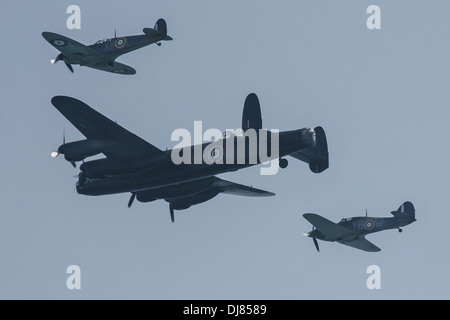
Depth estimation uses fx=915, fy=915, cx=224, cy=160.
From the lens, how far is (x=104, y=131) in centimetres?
4325

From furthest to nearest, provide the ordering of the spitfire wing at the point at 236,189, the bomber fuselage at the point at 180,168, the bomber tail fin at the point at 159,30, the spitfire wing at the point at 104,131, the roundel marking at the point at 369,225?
the roundel marking at the point at 369,225, the bomber tail fin at the point at 159,30, the spitfire wing at the point at 236,189, the spitfire wing at the point at 104,131, the bomber fuselage at the point at 180,168

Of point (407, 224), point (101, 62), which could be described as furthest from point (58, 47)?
point (407, 224)

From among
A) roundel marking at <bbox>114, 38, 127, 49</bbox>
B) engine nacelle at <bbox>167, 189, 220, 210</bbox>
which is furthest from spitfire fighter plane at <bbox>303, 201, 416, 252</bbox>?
roundel marking at <bbox>114, 38, 127, 49</bbox>

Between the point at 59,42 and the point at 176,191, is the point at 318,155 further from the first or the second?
the point at 59,42

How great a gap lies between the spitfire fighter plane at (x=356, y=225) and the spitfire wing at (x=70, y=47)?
17.9 m

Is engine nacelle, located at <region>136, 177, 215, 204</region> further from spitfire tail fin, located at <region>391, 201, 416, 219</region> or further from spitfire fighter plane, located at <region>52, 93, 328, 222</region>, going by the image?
spitfire tail fin, located at <region>391, 201, 416, 219</region>

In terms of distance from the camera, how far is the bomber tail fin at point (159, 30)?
51156mm

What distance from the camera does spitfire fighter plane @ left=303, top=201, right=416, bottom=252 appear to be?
195 feet

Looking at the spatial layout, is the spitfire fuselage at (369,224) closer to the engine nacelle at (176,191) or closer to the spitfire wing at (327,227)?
the spitfire wing at (327,227)

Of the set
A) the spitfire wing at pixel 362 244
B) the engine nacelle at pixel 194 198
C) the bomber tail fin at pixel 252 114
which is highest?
the bomber tail fin at pixel 252 114

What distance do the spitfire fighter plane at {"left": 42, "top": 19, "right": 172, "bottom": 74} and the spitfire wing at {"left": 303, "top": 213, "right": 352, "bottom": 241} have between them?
15.9 metres

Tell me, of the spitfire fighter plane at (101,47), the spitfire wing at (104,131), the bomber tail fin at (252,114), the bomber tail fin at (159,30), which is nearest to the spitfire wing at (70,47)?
the spitfire fighter plane at (101,47)
